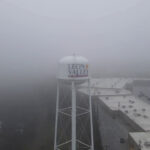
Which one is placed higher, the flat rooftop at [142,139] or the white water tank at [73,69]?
the white water tank at [73,69]

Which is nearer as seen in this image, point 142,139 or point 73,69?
point 142,139

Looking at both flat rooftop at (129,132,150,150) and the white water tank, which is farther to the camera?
the white water tank

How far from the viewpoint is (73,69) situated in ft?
23.0

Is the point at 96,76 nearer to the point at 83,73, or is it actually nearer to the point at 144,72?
the point at 144,72

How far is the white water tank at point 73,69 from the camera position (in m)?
6.99

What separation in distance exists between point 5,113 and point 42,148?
4.80 m

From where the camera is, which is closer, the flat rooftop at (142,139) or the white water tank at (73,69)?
the flat rooftop at (142,139)

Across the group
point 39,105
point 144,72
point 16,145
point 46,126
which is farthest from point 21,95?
point 144,72

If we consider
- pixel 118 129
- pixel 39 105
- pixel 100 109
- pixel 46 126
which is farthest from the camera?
pixel 39 105

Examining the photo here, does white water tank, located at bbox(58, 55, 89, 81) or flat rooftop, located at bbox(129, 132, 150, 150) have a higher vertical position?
white water tank, located at bbox(58, 55, 89, 81)

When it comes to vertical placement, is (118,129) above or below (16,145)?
above

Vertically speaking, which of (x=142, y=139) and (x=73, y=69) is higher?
(x=73, y=69)

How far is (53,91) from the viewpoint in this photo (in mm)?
18344

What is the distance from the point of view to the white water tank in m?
A: 6.99
